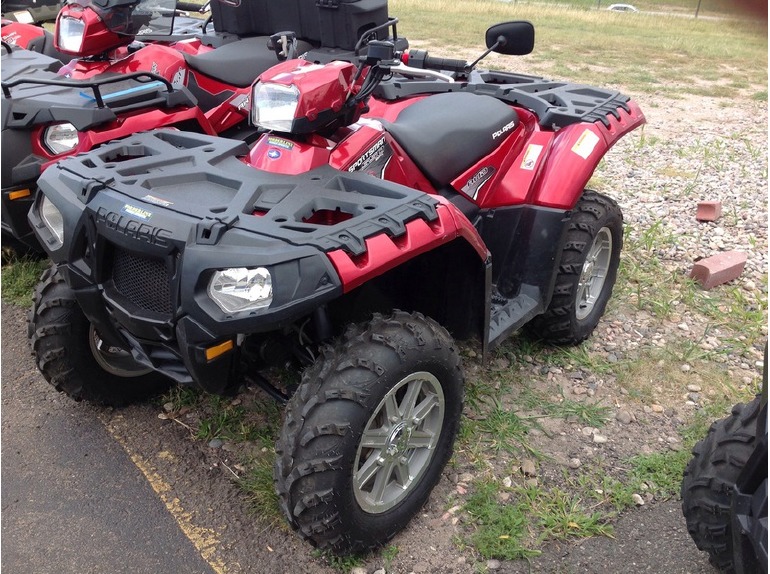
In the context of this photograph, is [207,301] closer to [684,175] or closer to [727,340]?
[727,340]

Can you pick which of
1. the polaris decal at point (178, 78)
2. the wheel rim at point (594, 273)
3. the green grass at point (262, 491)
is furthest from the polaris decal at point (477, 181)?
the polaris decal at point (178, 78)

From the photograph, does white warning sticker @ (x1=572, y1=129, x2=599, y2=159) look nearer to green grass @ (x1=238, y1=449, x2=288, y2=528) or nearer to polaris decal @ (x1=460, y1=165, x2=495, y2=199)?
polaris decal @ (x1=460, y1=165, x2=495, y2=199)

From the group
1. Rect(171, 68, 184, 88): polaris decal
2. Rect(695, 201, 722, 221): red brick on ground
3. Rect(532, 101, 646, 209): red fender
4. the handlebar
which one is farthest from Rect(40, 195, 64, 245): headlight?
Rect(695, 201, 722, 221): red brick on ground

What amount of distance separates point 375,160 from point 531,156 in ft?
3.17

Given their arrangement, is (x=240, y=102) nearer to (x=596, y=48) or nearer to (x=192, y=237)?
(x=192, y=237)

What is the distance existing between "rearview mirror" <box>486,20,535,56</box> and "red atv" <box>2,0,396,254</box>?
0.59m

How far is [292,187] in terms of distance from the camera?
2418 millimetres

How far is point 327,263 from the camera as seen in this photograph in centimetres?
202

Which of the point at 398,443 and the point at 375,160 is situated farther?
the point at 375,160

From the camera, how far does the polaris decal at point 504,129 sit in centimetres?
342

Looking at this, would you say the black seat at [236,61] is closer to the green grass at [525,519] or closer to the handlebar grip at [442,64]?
the handlebar grip at [442,64]

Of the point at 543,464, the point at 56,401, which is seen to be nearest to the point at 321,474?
the point at 543,464

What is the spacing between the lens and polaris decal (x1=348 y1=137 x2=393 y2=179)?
2.79 m

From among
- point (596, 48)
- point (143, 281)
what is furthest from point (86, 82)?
point (596, 48)
